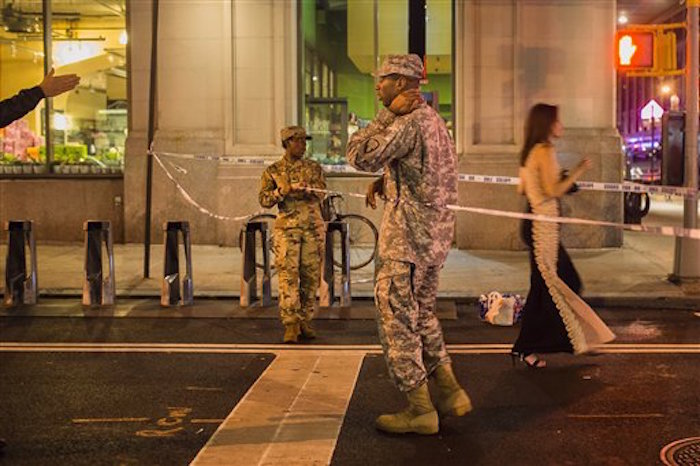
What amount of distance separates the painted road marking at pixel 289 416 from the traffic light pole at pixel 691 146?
4927 millimetres

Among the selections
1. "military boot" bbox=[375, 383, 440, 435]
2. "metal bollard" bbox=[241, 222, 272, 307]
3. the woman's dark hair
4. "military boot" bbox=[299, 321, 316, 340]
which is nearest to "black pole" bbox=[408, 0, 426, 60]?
"metal bollard" bbox=[241, 222, 272, 307]

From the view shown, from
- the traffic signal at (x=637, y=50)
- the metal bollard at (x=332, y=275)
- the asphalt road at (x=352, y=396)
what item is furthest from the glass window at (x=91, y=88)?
the traffic signal at (x=637, y=50)

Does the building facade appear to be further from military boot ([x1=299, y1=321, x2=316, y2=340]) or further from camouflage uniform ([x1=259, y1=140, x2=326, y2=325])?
camouflage uniform ([x1=259, y1=140, x2=326, y2=325])

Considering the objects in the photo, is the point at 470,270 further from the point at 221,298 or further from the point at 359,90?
the point at 359,90

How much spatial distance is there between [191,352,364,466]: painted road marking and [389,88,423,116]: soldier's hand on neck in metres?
1.82

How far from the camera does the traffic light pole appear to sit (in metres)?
10.5

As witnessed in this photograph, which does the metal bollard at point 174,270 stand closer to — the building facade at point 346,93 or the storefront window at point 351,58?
the building facade at point 346,93

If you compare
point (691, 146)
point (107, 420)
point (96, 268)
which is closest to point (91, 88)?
point (96, 268)

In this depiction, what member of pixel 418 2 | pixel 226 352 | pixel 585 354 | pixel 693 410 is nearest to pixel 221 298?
pixel 226 352

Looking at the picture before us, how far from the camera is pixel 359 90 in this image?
15.4m

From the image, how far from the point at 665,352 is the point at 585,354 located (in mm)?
733

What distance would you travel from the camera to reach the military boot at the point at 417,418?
5.27m

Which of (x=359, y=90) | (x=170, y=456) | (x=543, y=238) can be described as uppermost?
(x=359, y=90)

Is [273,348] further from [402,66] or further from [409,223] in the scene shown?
[402,66]
